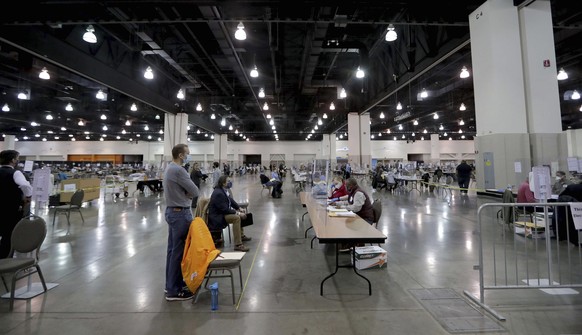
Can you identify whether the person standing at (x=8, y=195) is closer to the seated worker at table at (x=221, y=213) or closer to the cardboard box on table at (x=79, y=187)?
the seated worker at table at (x=221, y=213)

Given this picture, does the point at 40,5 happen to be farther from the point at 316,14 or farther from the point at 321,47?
the point at 321,47

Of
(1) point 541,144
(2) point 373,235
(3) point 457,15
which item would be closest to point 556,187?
(1) point 541,144

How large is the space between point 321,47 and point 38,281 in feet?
28.5

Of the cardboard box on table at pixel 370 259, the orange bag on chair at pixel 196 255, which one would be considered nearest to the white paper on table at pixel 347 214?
the cardboard box on table at pixel 370 259

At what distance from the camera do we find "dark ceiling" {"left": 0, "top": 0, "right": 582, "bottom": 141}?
646cm

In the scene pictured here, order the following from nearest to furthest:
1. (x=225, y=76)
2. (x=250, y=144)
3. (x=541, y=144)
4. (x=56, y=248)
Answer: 1. (x=56, y=248)
2. (x=541, y=144)
3. (x=225, y=76)
4. (x=250, y=144)

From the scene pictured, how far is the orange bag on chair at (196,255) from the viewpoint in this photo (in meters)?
2.48

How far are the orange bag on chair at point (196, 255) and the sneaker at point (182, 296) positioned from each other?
0.58ft

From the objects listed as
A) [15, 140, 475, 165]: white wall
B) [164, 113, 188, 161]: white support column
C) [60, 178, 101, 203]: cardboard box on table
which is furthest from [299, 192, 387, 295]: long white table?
[15, 140, 475, 165]: white wall

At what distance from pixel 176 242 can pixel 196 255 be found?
0.96 ft

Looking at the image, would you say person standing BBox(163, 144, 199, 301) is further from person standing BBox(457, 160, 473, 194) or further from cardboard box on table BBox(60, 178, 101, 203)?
person standing BBox(457, 160, 473, 194)

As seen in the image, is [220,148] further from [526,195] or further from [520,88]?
[526,195]

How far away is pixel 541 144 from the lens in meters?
5.97

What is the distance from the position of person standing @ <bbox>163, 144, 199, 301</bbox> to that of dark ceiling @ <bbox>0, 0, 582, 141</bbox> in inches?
195
